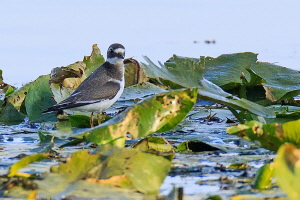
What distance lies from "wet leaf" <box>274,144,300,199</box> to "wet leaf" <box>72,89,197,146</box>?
1749 millimetres

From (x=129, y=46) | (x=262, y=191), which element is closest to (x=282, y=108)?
(x=262, y=191)

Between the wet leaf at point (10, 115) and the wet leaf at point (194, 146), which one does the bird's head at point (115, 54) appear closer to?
the wet leaf at point (10, 115)

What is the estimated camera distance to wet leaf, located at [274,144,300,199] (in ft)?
7.09

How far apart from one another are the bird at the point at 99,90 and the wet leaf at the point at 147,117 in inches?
73.9

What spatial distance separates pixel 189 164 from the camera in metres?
4.06

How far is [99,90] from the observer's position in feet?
21.0

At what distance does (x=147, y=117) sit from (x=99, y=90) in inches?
96.4

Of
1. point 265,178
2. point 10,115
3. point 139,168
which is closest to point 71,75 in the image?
point 10,115

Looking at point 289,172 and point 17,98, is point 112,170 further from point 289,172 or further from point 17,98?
point 17,98

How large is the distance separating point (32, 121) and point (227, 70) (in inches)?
76.7

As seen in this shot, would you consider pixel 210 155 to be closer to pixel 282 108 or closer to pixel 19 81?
pixel 282 108

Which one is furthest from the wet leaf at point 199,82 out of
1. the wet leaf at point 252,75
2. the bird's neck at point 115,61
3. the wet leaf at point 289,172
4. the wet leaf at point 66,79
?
the wet leaf at point 289,172

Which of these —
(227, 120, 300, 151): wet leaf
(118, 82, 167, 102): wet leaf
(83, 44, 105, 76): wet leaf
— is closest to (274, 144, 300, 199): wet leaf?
(227, 120, 300, 151): wet leaf

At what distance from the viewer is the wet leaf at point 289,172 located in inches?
85.0
